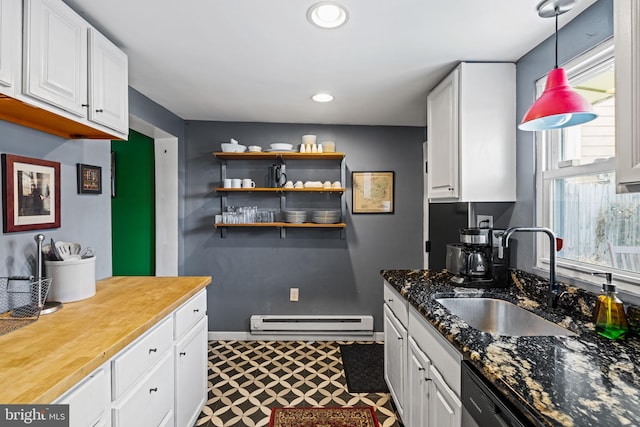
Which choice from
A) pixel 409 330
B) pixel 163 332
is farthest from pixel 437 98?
pixel 163 332

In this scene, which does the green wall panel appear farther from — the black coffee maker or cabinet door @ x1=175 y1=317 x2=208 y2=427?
the black coffee maker

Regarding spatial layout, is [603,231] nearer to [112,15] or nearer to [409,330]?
[409,330]

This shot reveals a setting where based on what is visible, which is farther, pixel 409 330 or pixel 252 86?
pixel 252 86

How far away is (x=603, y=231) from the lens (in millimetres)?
1528

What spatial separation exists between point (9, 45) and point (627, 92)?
200 cm

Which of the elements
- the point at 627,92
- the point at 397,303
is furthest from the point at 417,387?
the point at 627,92

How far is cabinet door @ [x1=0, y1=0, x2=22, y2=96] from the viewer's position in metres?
1.13

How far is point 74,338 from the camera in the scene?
1210 mm

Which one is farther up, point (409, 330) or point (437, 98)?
point (437, 98)

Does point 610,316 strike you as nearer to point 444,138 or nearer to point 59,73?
point 444,138

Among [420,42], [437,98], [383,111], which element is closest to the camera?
[420,42]

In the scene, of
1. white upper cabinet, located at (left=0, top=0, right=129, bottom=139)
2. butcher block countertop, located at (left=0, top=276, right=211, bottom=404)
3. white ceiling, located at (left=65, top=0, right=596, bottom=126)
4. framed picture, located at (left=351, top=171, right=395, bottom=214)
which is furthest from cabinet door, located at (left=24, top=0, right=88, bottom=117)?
framed picture, located at (left=351, top=171, right=395, bottom=214)

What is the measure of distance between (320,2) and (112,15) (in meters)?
0.98

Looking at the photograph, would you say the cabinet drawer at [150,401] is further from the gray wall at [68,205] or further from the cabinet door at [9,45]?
the cabinet door at [9,45]
